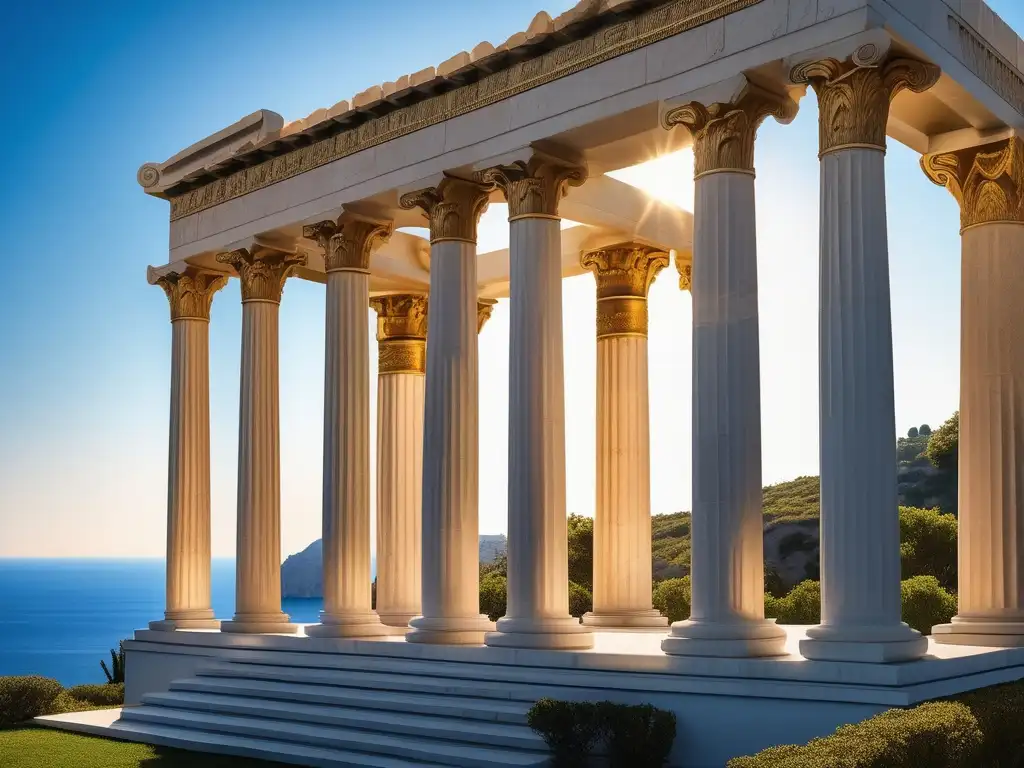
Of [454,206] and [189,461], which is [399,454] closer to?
[189,461]

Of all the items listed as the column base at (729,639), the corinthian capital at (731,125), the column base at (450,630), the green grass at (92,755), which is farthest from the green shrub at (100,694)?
the corinthian capital at (731,125)

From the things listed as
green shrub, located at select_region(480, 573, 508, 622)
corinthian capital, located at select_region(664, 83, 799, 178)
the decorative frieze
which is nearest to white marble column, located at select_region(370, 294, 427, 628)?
the decorative frieze

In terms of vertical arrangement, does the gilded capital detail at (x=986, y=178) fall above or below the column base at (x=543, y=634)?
above

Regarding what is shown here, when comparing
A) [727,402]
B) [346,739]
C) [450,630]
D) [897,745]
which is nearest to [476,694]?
[346,739]

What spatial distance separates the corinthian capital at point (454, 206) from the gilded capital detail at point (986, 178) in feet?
55.9

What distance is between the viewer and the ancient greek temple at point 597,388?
→ 37.3m

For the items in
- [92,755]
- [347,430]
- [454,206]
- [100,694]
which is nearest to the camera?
[92,755]

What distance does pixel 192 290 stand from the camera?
2618 inches

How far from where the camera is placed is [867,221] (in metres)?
37.2

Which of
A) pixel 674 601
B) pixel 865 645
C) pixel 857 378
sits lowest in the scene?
pixel 674 601

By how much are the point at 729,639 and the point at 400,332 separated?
3570cm

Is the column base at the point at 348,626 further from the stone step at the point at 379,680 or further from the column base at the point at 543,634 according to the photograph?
the column base at the point at 543,634

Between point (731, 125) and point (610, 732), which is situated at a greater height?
point (731, 125)

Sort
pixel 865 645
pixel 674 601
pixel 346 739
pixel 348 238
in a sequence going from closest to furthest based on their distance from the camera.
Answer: pixel 865 645 < pixel 346 739 < pixel 348 238 < pixel 674 601
